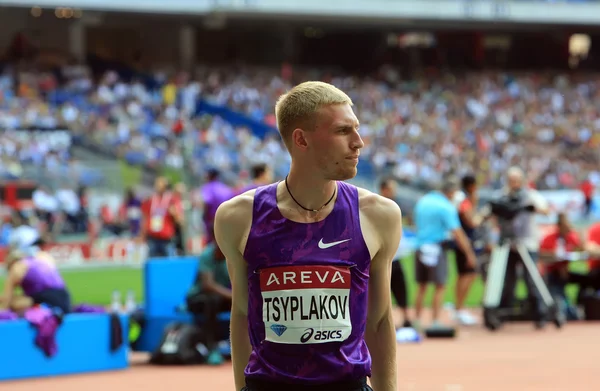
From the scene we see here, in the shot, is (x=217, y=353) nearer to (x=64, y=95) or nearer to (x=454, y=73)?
(x=64, y=95)

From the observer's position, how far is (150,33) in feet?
151

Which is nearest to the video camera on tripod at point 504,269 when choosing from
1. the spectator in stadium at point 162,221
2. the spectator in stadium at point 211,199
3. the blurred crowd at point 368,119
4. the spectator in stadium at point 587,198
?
the spectator in stadium at point 211,199

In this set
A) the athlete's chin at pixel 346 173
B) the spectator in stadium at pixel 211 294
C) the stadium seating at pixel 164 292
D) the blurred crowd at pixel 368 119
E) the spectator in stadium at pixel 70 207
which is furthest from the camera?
the blurred crowd at pixel 368 119

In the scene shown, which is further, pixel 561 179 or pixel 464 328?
pixel 561 179

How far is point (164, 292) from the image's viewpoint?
12695 mm

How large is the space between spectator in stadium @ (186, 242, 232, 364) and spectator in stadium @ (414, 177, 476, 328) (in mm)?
3422

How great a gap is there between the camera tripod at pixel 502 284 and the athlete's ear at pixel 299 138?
11.5 m

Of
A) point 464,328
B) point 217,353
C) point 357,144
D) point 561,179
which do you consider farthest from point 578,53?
point 357,144

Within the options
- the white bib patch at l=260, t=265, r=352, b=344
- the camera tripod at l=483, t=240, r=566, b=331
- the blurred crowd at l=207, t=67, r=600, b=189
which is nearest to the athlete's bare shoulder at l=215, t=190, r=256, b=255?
the white bib patch at l=260, t=265, r=352, b=344

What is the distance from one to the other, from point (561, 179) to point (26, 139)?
17.2 meters

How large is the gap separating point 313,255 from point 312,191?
207 mm

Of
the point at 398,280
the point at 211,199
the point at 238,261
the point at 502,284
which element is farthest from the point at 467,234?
the point at 238,261

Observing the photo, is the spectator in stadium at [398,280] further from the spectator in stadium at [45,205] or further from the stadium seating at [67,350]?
the spectator in stadium at [45,205]

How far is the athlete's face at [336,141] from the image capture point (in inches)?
137
